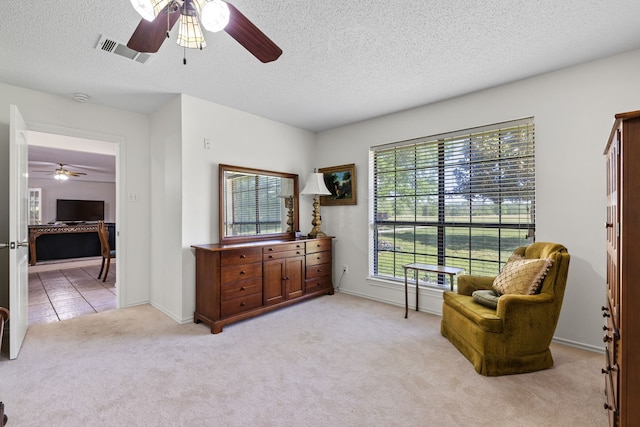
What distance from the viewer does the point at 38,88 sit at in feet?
9.90

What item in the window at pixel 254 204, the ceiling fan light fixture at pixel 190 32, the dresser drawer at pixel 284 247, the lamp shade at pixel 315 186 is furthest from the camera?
the lamp shade at pixel 315 186

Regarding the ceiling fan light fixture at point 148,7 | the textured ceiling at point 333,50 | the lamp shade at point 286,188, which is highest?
the textured ceiling at point 333,50

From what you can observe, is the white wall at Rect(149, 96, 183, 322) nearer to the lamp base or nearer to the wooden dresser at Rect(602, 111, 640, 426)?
the lamp base

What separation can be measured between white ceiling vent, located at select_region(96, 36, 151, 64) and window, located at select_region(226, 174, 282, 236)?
1493 mm

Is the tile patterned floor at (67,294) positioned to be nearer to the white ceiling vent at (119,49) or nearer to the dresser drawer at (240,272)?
the dresser drawer at (240,272)

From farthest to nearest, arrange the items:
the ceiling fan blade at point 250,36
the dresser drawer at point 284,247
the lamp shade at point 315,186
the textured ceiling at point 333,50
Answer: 1. the lamp shade at point 315,186
2. the dresser drawer at point 284,247
3. the textured ceiling at point 333,50
4. the ceiling fan blade at point 250,36

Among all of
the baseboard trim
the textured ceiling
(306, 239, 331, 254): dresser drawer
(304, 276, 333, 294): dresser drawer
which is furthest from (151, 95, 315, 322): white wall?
the baseboard trim

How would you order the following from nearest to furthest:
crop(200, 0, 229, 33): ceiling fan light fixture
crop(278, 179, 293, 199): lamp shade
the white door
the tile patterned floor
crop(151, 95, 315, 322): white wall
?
crop(200, 0, 229, 33): ceiling fan light fixture < the white door < crop(151, 95, 315, 322): white wall < the tile patterned floor < crop(278, 179, 293, 199): lamp shade

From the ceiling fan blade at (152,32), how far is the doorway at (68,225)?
2.35 meters

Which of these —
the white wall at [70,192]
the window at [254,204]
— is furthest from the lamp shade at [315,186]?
the white wall at [70,192]

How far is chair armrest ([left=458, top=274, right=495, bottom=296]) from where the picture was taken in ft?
8.79

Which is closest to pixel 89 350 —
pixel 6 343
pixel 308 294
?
pixel 6 343

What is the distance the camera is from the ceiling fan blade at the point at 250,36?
4.57 ft

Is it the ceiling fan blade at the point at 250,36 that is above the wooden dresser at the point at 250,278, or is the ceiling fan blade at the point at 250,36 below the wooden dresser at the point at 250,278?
above
